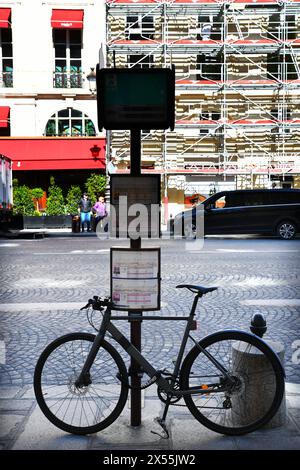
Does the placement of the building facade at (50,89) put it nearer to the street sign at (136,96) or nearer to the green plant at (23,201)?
the green plant at (23,201)

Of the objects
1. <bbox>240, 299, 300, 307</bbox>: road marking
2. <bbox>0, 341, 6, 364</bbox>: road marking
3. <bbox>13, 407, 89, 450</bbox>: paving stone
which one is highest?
<bbox>240, 299, 300, 307</bbox>: road marking

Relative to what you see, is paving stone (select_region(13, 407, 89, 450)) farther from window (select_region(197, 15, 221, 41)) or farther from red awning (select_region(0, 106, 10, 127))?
window (select_region(197, 15, 221, 41))

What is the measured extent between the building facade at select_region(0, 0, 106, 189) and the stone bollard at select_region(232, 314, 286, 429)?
22.1m

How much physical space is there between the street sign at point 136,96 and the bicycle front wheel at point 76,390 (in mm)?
1353

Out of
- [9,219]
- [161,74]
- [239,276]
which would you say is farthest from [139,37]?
[161,74]

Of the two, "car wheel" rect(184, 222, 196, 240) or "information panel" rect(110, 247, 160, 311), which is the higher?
"information panel" rect(110, 247, 160, 311)

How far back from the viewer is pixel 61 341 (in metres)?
3.38

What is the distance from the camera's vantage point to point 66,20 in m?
24.5

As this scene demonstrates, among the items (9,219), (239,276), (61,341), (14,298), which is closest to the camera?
(61,341)

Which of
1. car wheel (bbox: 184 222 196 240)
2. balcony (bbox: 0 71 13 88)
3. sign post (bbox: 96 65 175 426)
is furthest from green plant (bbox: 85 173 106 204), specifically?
sign post (bbox: 96 65 175 426)

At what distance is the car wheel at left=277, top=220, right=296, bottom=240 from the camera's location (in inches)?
679

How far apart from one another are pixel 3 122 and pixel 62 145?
2.97 m

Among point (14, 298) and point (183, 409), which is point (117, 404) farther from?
point (14, 298)

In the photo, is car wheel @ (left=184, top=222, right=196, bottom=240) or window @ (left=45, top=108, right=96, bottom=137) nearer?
car wheel @ (left=184, top=222, right=196, bottom=240)
